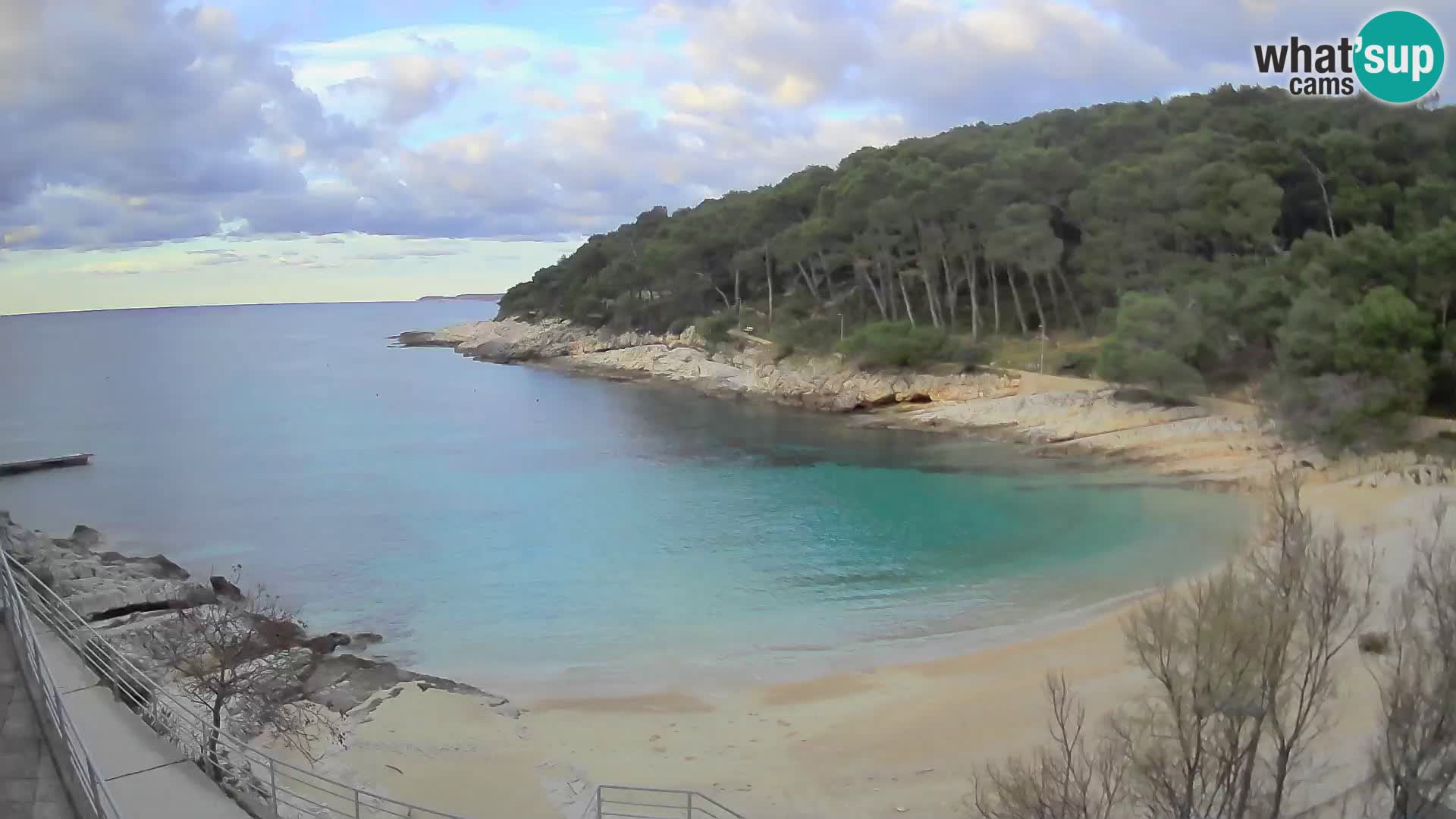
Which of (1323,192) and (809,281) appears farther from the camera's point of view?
(809,281)

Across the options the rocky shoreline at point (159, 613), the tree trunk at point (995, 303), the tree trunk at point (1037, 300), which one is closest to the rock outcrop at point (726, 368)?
the tree trunk at point (1037, 300)

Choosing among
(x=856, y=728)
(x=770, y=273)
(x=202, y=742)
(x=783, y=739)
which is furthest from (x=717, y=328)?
(x=202, y=742)

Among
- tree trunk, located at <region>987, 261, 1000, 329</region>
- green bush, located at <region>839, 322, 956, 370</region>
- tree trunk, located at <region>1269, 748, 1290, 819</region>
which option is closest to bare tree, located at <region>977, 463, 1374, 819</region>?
tree trunk, located at <region>1269, 748, 1290, 819</region>

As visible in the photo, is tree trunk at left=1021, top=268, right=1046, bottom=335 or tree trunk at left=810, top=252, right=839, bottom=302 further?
tree trunk at left=810, top=252, right=839, bottom=302

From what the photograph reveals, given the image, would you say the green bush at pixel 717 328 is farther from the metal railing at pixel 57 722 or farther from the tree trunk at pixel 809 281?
the metal railing at pixel 57 722

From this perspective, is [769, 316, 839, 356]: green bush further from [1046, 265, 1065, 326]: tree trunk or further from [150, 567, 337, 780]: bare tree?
[150, 567, 337, 780]: bare tree

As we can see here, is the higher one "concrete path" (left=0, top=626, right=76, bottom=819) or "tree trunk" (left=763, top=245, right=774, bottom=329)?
"tree trunk" (left=763, top=245, right=774, bottom=329)

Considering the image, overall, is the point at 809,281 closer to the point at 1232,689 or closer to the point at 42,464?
the point at 42,464

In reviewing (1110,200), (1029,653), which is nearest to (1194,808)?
(1029,653)
